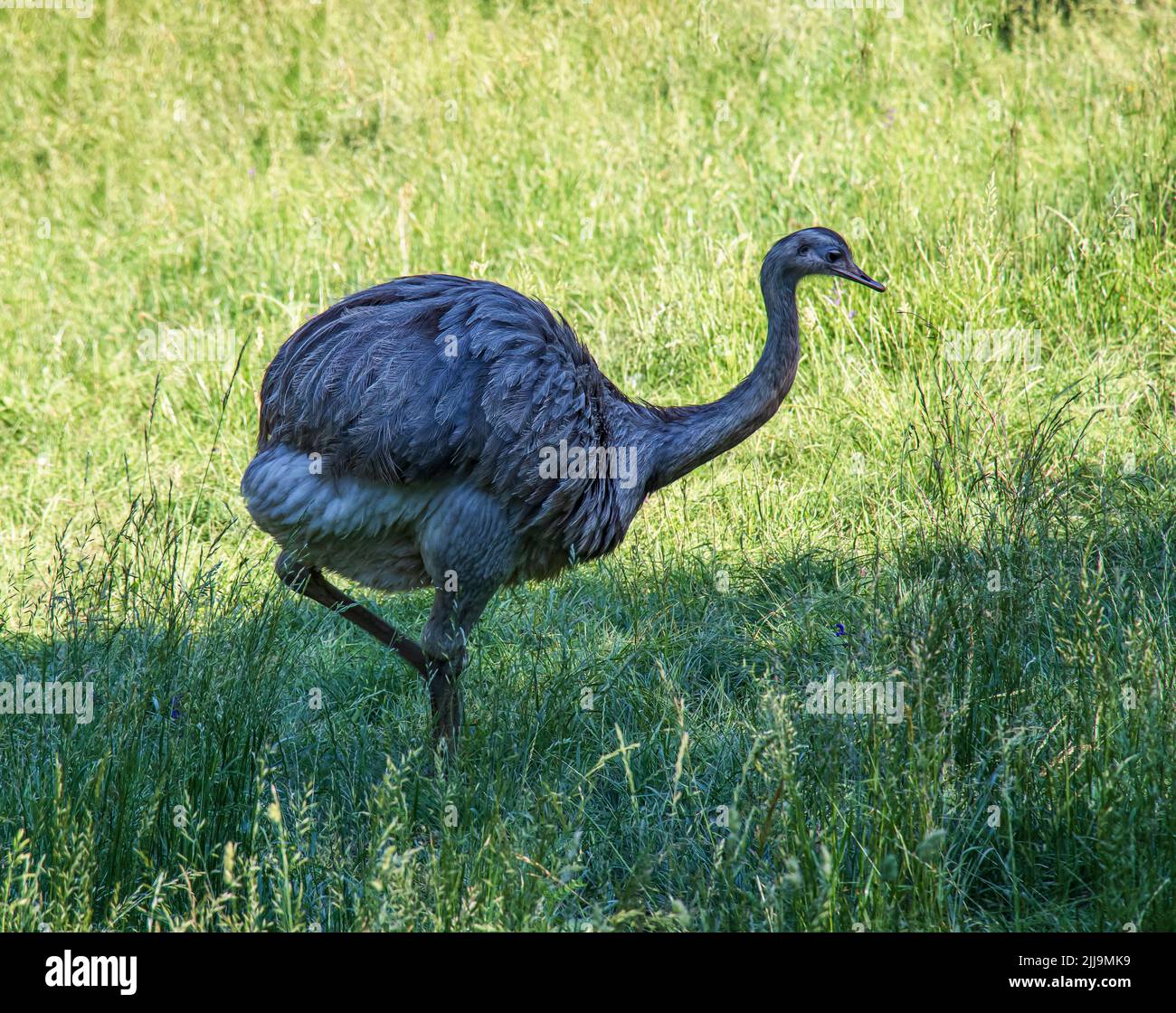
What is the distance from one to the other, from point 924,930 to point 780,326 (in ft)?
7.73

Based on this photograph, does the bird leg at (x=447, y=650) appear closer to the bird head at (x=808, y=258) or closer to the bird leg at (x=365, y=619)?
the bird leg at (x=365, y=619)

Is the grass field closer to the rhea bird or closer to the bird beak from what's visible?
the rhea bird

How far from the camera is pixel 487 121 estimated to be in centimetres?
818

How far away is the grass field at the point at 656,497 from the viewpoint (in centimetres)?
333

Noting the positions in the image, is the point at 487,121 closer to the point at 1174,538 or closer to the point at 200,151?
the point at 200,151

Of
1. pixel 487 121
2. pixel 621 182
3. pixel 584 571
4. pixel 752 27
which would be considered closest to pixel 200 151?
pixel 487 121

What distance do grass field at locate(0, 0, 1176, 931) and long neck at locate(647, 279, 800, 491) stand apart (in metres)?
0.51

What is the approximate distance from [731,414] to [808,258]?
2.15 feet

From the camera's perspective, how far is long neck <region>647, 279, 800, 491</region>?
468 centimetres

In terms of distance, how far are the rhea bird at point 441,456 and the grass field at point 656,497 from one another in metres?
0.27

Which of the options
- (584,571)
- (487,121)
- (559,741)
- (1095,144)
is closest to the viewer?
(559,741)

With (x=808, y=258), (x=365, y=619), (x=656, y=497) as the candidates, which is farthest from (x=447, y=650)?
(x=808, y=258)

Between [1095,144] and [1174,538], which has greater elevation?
[1095,144]
